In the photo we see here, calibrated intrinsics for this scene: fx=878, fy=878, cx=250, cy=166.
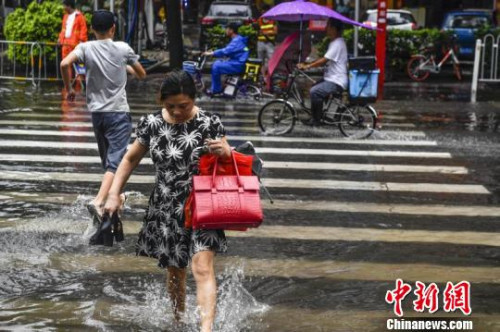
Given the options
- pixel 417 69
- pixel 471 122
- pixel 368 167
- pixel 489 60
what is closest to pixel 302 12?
pixel 471 122

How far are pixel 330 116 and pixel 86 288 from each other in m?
8.33

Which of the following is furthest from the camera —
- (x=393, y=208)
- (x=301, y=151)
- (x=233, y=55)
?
(x=233, y=55)

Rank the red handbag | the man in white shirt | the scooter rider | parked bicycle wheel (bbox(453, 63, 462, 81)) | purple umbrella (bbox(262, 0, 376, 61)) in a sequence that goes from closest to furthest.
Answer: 1. the red handbag
2. the man in white shirt
3. purple umbrella (bbox(262, 0, 376, 61))
4. the scooter rider
5. parked bicycle wheel (bbox(453, 63, 462, 81))

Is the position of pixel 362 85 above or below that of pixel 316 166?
above

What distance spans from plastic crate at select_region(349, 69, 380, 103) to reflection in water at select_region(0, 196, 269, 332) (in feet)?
22.6

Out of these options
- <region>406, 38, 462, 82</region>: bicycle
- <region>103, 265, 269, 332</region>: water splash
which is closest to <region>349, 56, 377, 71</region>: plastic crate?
<region>103, 265, 269, 332</region>: water splash

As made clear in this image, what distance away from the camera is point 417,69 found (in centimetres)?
2408

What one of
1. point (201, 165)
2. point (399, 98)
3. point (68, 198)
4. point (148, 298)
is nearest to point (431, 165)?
point (68, 198)

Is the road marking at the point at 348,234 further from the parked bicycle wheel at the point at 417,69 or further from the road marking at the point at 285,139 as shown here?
the parked bicycle wheel at the point at 417,69

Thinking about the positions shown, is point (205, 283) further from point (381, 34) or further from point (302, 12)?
point (381, 34)

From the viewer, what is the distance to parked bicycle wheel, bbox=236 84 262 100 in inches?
743

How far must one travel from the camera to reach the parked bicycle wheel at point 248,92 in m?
18.9

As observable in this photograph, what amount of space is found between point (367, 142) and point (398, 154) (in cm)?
119

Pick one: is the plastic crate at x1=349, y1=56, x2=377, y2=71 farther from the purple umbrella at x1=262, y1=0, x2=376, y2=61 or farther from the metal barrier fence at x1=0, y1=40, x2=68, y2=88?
the metal barrier fence at x1=0, y1=40, x2=68, y2=88
